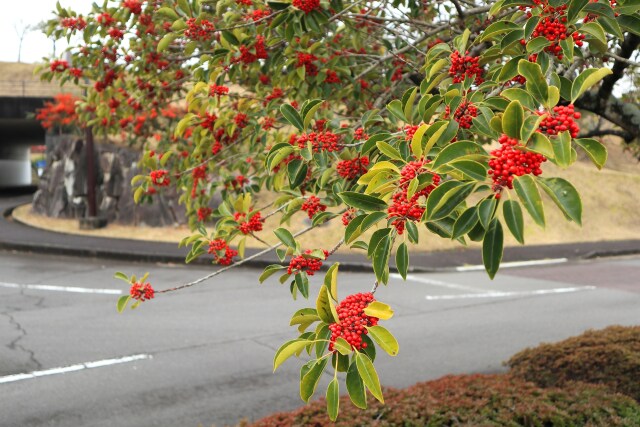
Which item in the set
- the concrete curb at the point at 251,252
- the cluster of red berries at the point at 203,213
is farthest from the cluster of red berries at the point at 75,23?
the concrete curb at the point at 251,252

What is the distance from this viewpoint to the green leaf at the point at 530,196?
133cm

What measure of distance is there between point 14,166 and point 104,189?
22662 mm

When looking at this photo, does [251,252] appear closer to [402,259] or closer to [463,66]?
A: [463,66]

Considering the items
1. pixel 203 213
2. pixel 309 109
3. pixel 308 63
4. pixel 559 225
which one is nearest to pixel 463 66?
pixel 309 109

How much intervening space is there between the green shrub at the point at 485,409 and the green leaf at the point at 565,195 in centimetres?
264

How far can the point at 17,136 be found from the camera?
31328 millimetres

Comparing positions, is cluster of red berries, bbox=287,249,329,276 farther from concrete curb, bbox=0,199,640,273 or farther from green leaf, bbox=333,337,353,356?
concrete curb, bbox=0,199,640,273

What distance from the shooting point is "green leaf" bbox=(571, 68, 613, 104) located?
1.58 m

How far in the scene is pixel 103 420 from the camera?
5.16 meters

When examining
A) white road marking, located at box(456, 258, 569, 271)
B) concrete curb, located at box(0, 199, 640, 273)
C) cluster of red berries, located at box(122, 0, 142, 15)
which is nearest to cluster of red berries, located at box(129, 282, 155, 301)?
cluster of red berries, located at box(122, 0, 142, 15)

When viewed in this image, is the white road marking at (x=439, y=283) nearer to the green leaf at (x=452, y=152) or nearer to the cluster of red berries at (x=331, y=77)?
the cluster of red berries at (x=331, y=77)

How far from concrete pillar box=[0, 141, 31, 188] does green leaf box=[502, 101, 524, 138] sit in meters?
37.2

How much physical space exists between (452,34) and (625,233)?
16770mm

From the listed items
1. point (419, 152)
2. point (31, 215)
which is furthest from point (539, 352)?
point (31, 215)
